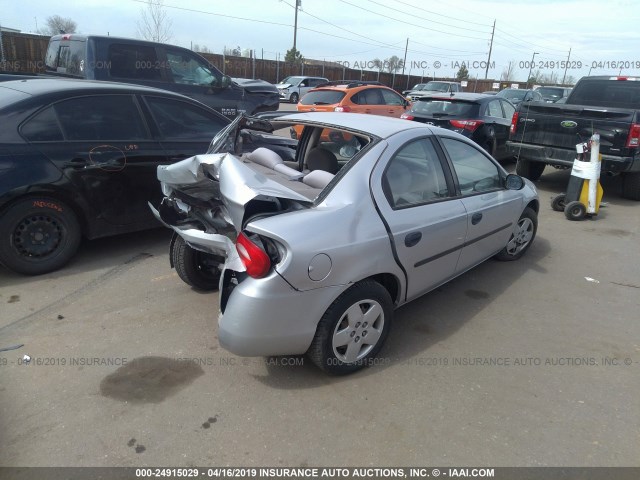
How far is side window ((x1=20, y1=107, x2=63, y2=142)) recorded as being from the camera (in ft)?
12.9

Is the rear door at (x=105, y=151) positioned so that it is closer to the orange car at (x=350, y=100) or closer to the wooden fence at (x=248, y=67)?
the orange car at (x=350, y=100)

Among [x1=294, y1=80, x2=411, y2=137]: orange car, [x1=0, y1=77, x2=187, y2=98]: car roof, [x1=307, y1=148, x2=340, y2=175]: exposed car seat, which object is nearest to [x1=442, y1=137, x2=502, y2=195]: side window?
[x1=307, y1=148, x2=340, y2=175]: exposed car seat

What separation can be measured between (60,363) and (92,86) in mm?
2824

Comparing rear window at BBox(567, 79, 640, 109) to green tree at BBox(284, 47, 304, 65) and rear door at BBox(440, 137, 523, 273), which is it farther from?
green tree at BBox(284, 47, 304, 65)

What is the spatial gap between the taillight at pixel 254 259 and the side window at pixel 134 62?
22.3ft

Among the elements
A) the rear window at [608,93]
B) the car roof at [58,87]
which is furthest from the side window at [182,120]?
the rear window at [608,93]

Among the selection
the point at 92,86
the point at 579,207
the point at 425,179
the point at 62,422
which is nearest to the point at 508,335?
the point at 425,179

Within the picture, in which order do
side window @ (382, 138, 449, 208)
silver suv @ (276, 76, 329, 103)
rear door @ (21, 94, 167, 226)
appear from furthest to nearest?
silver suv @ (276, 76, 329, 103)
rear door @ (21, 94, 167, 226)
side window @ (382, 138, 449, 208)

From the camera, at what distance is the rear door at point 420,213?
302 centimetres

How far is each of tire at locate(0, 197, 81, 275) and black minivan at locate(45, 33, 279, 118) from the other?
454cm

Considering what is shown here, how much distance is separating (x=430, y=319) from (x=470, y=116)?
610 centimetres

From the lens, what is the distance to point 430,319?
3.75 meters

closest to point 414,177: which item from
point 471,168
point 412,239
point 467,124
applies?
point 412,239

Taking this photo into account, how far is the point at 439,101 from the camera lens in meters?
9.05
